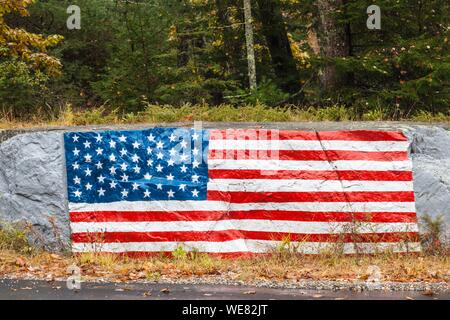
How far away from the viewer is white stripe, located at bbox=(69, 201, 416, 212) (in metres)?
11.3

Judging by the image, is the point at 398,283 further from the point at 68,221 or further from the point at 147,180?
the point at 68,221

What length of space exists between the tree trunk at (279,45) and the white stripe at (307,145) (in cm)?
995

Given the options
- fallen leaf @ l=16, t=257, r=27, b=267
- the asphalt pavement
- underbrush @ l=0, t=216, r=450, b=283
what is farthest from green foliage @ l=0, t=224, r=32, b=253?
the asphalt pavement

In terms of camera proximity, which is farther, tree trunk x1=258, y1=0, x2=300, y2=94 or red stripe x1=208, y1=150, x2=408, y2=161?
tree trunk x1=258, y1=0, x2=300, y2=94

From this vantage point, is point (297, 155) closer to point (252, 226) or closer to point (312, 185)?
point (312, 185)

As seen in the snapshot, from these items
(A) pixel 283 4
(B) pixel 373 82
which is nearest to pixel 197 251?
(B) pixel 373 82

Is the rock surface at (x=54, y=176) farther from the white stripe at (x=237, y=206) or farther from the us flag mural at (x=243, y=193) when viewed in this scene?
the white stripe at (x=237, y=206)

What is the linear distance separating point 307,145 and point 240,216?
1572 mm

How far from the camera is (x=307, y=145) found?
11578 millimetres

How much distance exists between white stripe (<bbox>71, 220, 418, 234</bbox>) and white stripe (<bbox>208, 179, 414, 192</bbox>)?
1.72 ft

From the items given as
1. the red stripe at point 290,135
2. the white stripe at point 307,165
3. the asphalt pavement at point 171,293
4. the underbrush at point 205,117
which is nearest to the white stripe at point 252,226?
the white stripe at point 307,165

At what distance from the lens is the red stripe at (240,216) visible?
11281 millimetres

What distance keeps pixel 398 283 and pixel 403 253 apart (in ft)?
5.07

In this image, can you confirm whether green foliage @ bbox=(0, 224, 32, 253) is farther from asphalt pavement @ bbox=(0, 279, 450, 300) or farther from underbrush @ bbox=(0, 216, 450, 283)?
asphalt pavement @ bbox=(0, 279, 450, 300)
